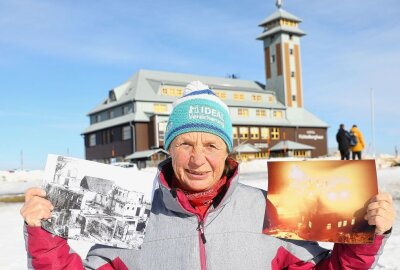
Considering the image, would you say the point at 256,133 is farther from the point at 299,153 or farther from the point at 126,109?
the point at 126,109

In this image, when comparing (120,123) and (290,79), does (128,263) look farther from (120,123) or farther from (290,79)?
(290,79)

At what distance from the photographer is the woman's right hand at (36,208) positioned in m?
2.09

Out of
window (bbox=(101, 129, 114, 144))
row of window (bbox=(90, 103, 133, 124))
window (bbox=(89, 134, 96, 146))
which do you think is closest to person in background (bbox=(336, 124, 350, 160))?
row of window (bbox=(90, 103, 133, 124))

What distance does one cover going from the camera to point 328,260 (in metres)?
2.16

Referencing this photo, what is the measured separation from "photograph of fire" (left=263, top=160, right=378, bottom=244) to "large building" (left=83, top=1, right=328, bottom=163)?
139ft

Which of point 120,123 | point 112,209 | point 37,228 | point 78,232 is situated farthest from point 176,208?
point 120,123

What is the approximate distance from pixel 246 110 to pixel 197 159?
5003cm

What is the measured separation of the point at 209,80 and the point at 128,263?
52.9m

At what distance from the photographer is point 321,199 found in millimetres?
2164

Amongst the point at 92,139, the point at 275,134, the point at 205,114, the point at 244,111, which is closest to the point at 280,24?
the point at 244,111

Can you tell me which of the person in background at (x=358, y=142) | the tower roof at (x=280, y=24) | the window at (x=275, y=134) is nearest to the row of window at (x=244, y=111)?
the window at (x=275, y=134)

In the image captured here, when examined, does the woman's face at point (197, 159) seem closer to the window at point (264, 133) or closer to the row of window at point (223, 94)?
the row of window at point (223, 94)

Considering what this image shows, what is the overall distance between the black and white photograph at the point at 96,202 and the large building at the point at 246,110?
42.2 m

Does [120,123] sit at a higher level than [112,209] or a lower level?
higher
